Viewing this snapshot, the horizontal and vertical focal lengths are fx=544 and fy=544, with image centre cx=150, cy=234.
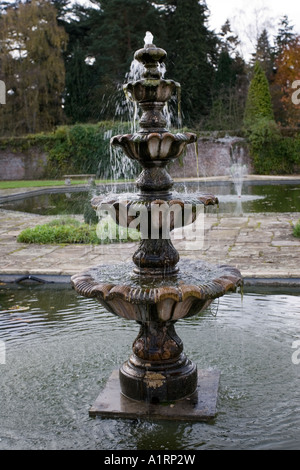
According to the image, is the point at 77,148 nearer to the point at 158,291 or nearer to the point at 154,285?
the point at 154,285

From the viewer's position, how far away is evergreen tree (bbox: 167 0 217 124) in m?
30.9

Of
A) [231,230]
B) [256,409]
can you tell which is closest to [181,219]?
[256,409]

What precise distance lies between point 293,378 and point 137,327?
5.90ft

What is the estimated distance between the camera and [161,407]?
3754mm

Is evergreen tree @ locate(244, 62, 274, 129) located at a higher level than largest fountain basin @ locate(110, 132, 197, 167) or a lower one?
higher

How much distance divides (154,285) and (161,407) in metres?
0.84

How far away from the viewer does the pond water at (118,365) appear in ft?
11.2

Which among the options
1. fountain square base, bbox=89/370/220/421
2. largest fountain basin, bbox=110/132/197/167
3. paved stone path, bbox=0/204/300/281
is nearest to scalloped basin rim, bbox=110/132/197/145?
largest fountain basin, bbox=110/132/197/167

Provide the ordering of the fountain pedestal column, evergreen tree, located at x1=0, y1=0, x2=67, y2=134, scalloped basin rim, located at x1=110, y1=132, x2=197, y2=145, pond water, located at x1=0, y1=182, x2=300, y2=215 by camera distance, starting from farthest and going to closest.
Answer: evergreen tree, located at x1=0, y1=0, x2=67, y2=134, pond water, located at x1=0, y1=182, x2=300, y2=215, the fountain pedestal column, scalloped basin rim, located at x1=110, y1=132, x2=197, y2=145

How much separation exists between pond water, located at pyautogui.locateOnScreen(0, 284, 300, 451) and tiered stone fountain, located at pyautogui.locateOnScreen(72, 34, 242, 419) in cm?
19

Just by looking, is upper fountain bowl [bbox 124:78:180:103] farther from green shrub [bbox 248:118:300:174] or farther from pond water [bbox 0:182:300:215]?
green shrub [bbox 248:118:300:174]

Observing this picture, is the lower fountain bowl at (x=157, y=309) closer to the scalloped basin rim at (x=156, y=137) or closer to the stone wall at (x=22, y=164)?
the scalloped basin rim at (x=156, y=137)

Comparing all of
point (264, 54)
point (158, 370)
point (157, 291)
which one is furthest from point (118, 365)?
point (264, 54)

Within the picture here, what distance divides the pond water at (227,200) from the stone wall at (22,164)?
24.6ft
